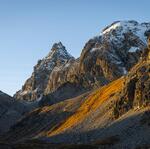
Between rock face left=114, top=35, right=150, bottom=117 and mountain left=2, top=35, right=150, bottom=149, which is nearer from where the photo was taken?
mountain left=2, top=35, right=150, bottom=149

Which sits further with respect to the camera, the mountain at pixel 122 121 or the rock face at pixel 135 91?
the rock face at pixel 135 91

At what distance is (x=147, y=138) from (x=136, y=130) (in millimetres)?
12191

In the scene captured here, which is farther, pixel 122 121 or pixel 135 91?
pixel 135 91

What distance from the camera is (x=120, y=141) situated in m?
88.7

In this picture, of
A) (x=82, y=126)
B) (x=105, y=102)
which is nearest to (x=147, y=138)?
(x=82, y=126)

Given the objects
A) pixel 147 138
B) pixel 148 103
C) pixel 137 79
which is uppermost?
pixel 137 79

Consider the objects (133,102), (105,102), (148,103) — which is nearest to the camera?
(148,103)

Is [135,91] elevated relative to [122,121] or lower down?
elevated

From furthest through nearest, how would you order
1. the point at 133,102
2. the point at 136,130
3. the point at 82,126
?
the point at 82,126 < the point at 133,102 < the point at 136,130

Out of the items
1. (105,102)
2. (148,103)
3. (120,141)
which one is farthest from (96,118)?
(120,141)

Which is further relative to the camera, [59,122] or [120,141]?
[59,122]

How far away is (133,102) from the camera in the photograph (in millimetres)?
127062

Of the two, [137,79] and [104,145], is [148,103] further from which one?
[104,145]

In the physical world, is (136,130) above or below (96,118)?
below
